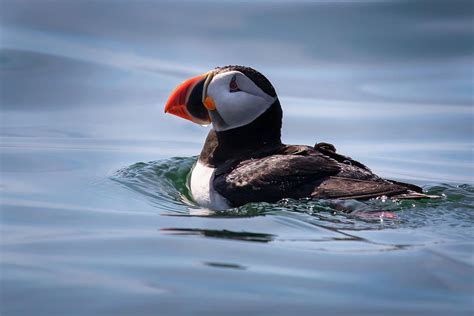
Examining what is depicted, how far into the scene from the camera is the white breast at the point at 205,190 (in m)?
7.59

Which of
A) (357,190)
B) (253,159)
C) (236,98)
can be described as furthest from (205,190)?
(357,190)

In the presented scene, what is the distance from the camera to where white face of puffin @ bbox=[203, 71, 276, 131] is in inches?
318

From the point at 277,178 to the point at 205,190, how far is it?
723mm

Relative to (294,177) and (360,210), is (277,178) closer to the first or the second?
(294,177)

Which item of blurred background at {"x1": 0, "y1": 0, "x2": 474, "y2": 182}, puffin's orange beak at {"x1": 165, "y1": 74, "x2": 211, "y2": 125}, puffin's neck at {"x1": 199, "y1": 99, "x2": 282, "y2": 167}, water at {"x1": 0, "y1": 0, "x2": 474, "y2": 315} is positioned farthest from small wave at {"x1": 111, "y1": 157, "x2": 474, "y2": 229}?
blurred background at {"x1": 0, "y1": 0, "x2": 474, "y2": 182}

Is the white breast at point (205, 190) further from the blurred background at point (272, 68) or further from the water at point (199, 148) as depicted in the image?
the blurred background at point (272, 68)

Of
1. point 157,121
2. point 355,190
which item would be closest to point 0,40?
point 157,121

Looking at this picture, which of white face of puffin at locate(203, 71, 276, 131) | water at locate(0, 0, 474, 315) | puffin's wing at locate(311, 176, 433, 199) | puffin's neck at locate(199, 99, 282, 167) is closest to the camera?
water at locate(0, 0, 474, 315)

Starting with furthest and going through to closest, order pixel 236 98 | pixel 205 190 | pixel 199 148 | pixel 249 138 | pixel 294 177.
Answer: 1. pixel 199 148
2. pixel 249 138
3. pixel 236 98
4. pixel 205 190
5. pixel 294 177

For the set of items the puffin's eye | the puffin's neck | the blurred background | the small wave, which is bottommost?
the small wave

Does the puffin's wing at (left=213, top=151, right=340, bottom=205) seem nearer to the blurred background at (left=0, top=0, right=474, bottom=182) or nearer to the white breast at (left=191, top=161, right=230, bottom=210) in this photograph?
the white breast at (left=191, top=161, right=230, bottom=210)

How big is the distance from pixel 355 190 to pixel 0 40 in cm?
805

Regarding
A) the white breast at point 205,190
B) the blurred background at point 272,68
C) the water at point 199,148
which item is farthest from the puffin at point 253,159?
the blurred background at point 272,68

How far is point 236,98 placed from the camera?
8.10 metres
